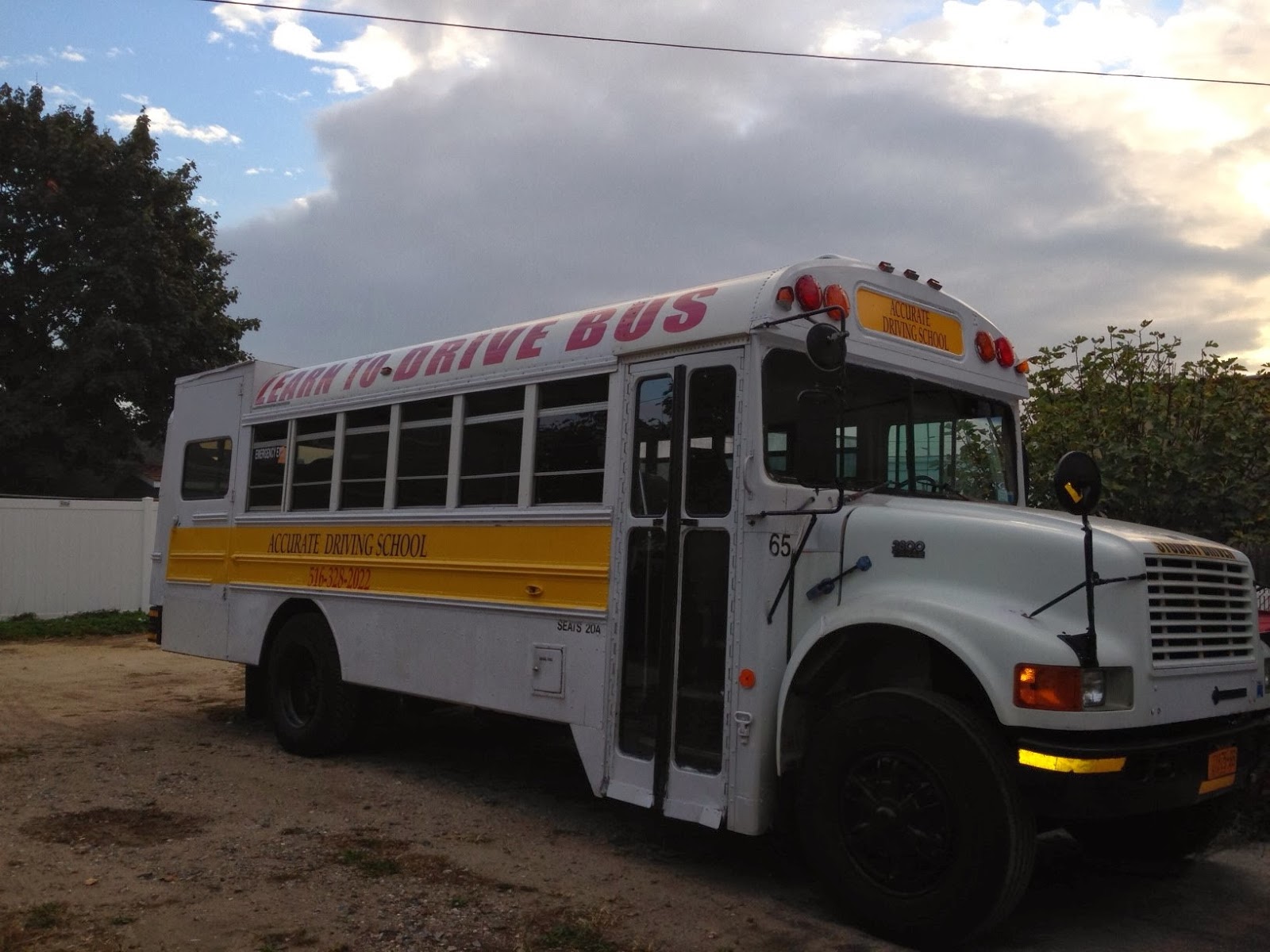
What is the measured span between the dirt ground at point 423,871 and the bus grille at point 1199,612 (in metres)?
1.15

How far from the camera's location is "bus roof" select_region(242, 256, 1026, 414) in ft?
16.5

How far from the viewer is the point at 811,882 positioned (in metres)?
4.98

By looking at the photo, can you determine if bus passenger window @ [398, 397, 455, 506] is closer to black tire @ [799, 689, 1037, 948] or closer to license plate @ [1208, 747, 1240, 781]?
black tire @ [799, 689, 1037, 948]

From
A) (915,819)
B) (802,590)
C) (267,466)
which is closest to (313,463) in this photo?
(267,466)

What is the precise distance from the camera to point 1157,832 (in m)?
5.13

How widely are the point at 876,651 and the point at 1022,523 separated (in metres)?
0.86

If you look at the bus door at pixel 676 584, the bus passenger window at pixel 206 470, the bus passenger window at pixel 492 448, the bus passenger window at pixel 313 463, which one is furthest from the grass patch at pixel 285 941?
the bus passenger window at pixel 206 470

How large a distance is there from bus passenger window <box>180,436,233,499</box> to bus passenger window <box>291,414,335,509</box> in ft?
3.10

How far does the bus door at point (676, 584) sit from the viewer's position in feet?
16.1

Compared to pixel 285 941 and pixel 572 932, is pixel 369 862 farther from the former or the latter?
pixel 572 932

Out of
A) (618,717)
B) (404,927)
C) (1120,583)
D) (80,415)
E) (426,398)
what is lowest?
(404,927)

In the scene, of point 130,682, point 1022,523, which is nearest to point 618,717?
point 1022,523

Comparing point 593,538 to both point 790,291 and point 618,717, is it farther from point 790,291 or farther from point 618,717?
point 790,291

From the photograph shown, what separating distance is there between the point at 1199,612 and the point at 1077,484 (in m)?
0.85
